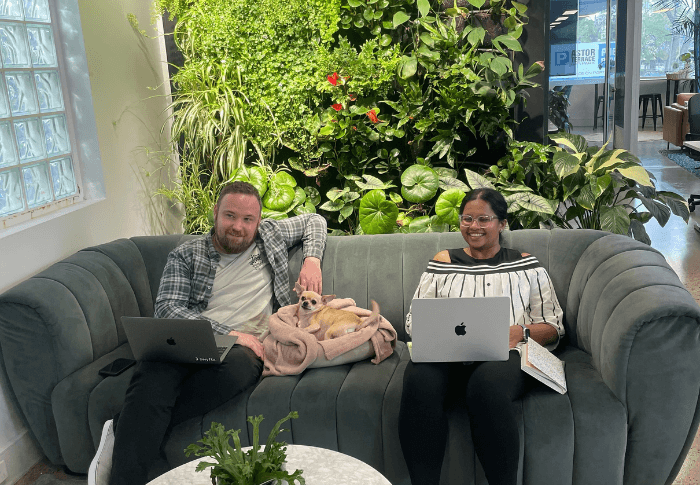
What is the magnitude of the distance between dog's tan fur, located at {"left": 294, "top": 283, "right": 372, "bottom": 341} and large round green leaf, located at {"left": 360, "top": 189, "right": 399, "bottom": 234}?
0.99m

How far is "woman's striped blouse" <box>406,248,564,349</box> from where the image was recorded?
236cm

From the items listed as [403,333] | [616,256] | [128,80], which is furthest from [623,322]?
[128,80]

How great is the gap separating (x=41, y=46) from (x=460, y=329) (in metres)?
2.40

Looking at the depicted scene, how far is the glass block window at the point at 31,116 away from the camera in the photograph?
275cm

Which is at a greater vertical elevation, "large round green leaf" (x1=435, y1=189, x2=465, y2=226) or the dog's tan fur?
"large round green leaf" (x1=435, y1=189, x2=465, y2=226)

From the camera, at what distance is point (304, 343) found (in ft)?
7.71

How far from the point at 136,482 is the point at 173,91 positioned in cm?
277

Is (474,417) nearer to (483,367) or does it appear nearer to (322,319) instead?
(483,367)

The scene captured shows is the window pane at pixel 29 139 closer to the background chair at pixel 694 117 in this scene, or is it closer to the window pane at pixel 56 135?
the window pane at pixel 56 135

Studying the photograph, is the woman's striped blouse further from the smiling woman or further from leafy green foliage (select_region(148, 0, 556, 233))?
leafy green foliage (select_region(148, 0, 556, 233))

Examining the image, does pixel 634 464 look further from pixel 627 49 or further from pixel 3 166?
pixel 627 49

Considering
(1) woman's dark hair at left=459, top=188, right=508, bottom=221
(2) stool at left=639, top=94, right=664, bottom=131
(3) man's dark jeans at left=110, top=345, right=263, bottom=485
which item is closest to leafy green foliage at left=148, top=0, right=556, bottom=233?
(1) woman's dark hair at left=459, top=188, right=508, bottom=221

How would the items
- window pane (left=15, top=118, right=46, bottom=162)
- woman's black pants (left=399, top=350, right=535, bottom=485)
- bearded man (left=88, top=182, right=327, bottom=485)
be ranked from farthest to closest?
window pane (left=15, top=118, right=46, bottom=162)
bearded man (left=88, top=182, right=327, bottom=485)
woman's black pants (left=399, top=350, right=535, bottom=485)

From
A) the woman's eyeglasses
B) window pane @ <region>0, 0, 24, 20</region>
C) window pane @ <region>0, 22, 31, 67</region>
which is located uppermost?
window pane @ <region>0, 0, 24, 20</region>
